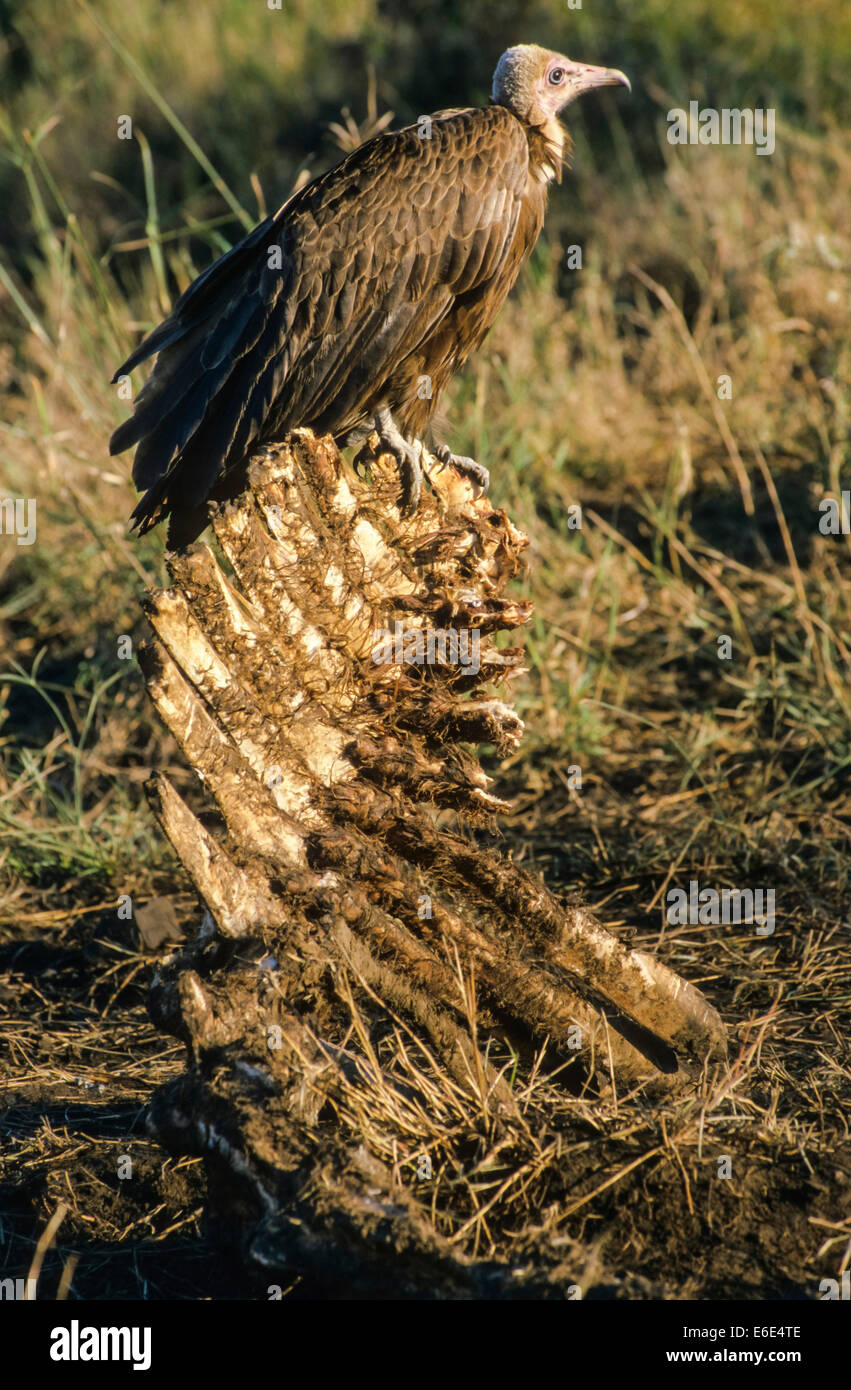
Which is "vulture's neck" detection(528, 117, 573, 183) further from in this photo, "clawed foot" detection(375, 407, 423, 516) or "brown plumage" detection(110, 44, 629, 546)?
"clawed foot" detection(375, 407, 423, 516)

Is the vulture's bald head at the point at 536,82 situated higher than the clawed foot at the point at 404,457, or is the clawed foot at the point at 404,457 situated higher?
the vulture's bald head at the point at 536,82

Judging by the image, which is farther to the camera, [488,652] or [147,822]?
[147,822]

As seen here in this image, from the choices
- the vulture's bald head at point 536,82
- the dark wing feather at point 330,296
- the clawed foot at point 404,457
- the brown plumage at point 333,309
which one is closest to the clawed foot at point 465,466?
the brown plumage at point 333,309

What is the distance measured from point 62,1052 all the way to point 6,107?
8.68 meters

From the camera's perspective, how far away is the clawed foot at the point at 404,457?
115 inches

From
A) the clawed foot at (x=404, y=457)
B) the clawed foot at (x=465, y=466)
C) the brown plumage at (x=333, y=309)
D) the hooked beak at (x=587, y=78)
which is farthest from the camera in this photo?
the hooked beak at (x=587, y=78)

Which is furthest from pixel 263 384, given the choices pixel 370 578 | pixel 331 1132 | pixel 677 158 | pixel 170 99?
pixel 170 99

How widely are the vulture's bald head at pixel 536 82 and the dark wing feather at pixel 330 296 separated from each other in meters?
0.35

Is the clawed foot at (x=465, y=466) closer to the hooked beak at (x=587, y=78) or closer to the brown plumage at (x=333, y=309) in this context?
the brown plumage at (x=333, y=309)

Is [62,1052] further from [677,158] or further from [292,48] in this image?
[292,48]

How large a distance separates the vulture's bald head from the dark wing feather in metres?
0.35

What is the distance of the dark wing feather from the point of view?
3.34 metres

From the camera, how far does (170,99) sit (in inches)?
351

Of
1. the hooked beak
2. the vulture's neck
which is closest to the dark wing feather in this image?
the vulture's neck
